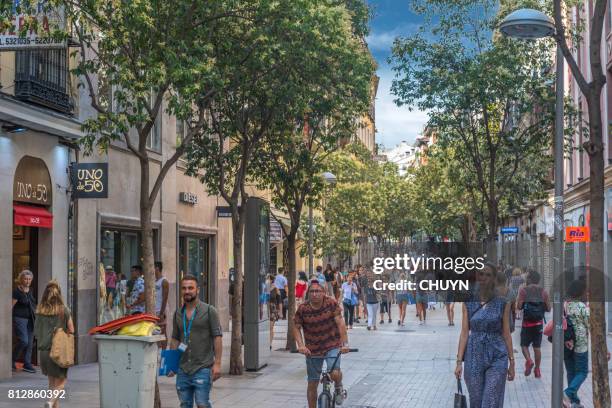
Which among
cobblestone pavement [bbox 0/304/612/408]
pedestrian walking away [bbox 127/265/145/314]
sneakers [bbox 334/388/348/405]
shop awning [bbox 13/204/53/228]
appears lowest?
cobblestone pavement [bbox 0/304/612/408]

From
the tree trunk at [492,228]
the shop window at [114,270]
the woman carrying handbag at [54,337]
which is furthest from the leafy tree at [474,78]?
the woman carrying handbag at [54,337]

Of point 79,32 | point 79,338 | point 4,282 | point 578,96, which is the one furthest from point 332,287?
point 79,32

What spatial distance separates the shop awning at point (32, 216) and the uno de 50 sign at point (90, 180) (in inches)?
35.3

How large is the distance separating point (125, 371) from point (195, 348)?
1015 mm

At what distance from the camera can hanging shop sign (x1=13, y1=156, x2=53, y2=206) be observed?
57.2 feet

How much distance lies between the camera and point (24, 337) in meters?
17.1

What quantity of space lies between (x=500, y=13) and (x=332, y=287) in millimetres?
13197

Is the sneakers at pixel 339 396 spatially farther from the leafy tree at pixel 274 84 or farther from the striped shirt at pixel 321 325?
the leafy tree at pixel 274 84

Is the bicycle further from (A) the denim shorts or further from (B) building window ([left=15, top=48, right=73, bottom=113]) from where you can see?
(B) building window ([left=15, top=48, right=73, bottom=113])

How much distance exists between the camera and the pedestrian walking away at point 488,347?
32.0ft

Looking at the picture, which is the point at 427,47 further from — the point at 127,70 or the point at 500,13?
the point at 127,70

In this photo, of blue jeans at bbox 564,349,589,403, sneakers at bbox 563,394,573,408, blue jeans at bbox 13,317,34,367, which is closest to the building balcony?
blue jeans at bbox 13,317,34,367

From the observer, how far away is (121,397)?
10359mm

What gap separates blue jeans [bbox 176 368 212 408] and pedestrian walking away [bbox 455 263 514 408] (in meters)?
2.64
